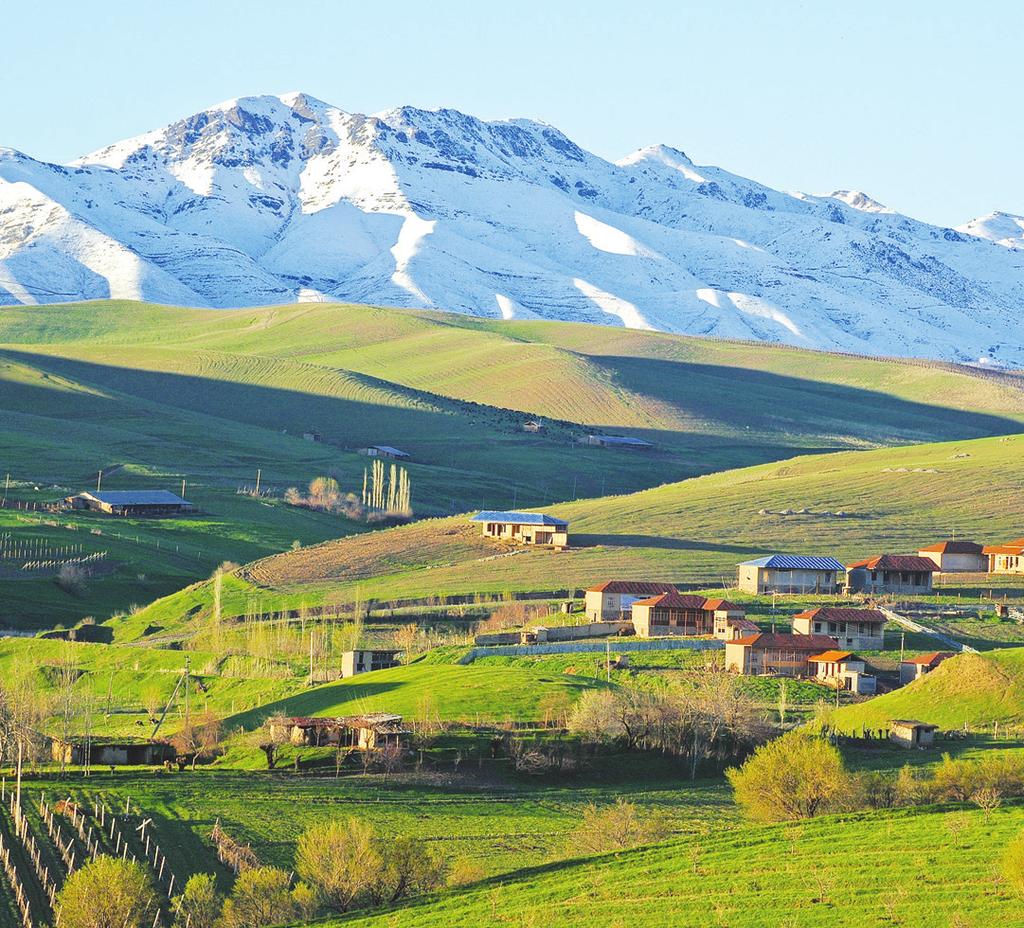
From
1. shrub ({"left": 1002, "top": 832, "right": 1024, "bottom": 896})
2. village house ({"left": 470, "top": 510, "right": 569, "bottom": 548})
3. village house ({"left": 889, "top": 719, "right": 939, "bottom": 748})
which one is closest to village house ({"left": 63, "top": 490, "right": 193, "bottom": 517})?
village house ({"left": 470, "top": 510, "right": 569, "bottom": 548})

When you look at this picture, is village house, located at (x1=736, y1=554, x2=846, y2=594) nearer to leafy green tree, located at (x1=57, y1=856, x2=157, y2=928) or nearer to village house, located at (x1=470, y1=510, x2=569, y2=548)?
village house, located at (x1=470, y1=510, x2=569, y2=548)

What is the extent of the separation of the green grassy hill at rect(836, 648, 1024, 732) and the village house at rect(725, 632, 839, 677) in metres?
8.65

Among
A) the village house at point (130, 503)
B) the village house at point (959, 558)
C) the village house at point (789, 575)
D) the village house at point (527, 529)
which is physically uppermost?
the village house at point (130, 503)

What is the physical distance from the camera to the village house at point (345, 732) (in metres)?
70.0

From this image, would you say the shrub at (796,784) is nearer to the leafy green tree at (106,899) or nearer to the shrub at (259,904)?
the shrub at (259,904)

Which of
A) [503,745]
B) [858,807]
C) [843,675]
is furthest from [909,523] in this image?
[858,807]

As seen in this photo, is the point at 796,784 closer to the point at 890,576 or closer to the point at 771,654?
the point at 771,654

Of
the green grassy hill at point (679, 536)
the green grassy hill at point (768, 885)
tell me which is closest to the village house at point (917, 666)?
the green grassy hill at point (679, 536)

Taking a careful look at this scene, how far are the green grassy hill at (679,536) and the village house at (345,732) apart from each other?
36448mm

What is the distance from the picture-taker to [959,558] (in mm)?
117438

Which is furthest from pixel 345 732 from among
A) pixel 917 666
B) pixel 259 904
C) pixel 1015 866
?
pixel 1015 866

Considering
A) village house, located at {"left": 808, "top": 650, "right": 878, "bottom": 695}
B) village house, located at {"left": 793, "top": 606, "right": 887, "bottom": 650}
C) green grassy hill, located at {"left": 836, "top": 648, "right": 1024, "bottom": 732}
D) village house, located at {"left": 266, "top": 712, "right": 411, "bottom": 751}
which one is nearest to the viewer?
village house, located at {"left": 266, "top": 712, "right": 411, "bottom": 751}

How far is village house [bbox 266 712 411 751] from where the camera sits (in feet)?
230

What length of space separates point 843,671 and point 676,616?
1326 centimetres
